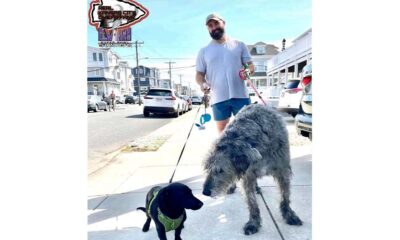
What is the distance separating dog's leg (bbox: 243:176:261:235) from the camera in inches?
72.5

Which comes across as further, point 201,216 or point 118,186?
point 118,186

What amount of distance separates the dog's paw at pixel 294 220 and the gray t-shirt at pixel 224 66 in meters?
1.11

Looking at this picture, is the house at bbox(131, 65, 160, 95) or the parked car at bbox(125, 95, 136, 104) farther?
the parked car at bbox(125, 95, 136, 104)

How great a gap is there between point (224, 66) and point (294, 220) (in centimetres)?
140

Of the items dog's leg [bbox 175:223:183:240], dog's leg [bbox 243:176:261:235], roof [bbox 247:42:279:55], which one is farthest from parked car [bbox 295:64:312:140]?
dog's leg [bbox 175:223:183:240]

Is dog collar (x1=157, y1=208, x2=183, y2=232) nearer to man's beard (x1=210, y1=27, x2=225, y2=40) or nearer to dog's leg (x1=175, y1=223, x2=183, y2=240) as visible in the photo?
dog's leg (x1=175, y1=223, x2=183, y2=240)

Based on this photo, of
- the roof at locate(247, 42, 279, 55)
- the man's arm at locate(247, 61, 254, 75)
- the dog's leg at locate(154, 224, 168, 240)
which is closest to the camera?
the dog's leg at locate(154, 224, 168, 240)

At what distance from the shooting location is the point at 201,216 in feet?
6.58

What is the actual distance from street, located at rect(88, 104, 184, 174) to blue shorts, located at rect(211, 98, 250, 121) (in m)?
0.67

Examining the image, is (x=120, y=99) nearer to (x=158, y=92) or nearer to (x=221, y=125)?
(x=158, y=92)

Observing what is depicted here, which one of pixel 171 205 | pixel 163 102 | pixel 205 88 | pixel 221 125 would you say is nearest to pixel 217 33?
pixel 205 88
